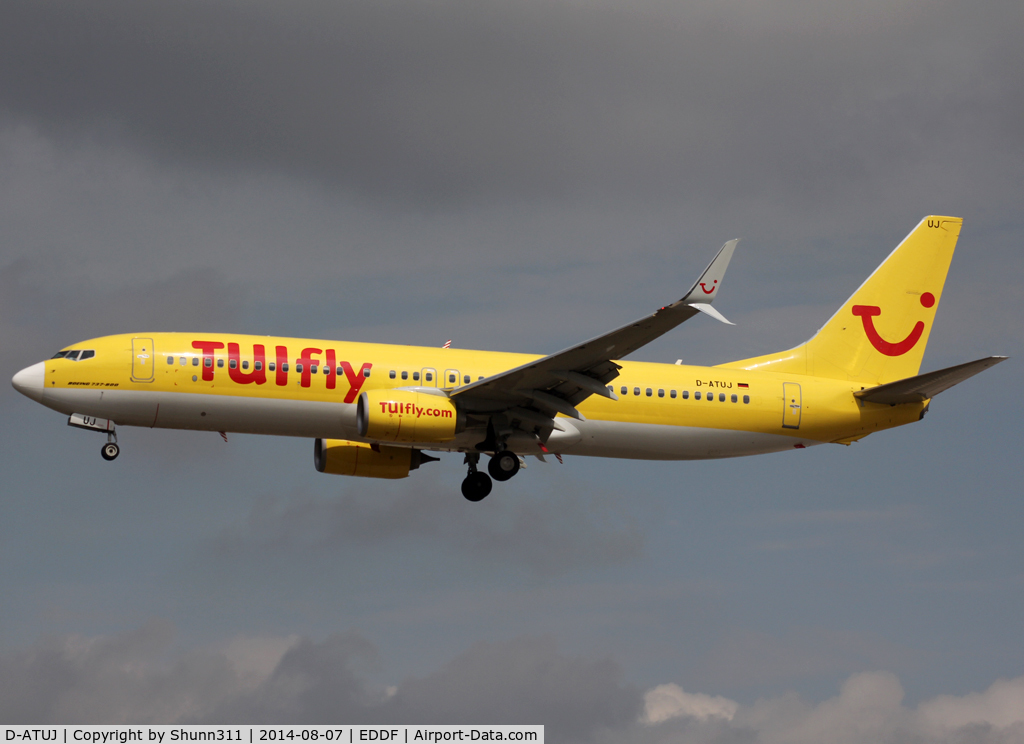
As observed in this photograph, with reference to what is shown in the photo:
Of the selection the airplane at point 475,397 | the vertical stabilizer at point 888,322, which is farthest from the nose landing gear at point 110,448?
the vertical stabilizer at point 888,322

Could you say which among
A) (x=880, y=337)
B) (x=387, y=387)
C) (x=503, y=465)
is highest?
(x=880, y=337)

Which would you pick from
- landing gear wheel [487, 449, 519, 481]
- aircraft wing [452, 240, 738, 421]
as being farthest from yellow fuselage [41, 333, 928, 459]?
aircraft wing [452, 240, 738, 421]

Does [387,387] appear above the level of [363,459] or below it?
above

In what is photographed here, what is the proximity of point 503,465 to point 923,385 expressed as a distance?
14.2m

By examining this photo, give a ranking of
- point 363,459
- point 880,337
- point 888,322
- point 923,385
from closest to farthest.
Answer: point 923,385
point 363,459
point 880,337
point 888,322

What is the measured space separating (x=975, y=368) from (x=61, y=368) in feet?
92.1

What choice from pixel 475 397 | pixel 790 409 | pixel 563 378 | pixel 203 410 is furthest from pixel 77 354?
pixel 790 409

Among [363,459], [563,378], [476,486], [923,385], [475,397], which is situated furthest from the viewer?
[363,459]

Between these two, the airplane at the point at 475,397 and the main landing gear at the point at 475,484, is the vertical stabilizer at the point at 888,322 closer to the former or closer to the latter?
the airplane at the point at 475,397

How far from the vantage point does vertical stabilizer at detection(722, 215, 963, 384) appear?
44.3 m

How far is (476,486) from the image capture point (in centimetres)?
4144

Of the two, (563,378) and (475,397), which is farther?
(475,397)

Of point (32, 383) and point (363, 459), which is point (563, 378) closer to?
point (363, 459)

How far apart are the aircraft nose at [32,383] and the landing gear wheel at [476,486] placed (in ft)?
45.7
